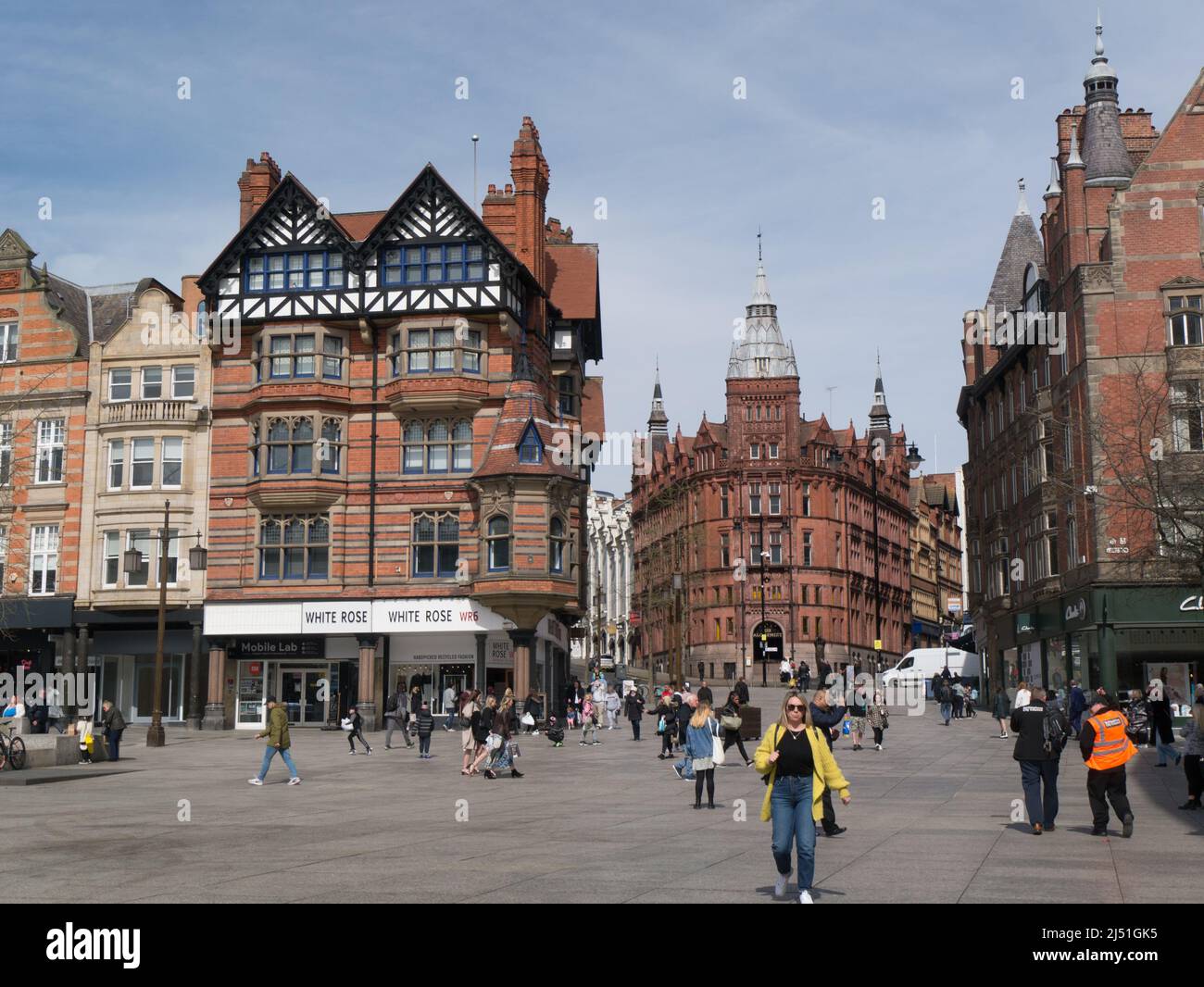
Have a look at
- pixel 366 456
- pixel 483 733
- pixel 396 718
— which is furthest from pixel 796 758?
pixel 366 456

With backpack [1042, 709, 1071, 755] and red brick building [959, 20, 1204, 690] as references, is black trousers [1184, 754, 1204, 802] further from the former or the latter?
red brick building [959, 20, 1204, 690]

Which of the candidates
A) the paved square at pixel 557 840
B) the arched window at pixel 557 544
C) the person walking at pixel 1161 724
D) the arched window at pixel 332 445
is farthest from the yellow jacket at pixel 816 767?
the arched window at pixel 332 445

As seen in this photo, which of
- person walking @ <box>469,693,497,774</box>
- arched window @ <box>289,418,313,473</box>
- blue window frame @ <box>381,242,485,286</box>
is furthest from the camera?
arched window @ <box>289,418,313,473</box>

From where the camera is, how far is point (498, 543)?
44344 millimetres

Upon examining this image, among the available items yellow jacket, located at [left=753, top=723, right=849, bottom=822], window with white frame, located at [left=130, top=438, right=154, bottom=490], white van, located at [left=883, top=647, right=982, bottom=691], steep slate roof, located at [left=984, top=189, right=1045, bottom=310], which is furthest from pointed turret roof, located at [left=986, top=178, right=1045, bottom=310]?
yellow jacket, located at [left=753, top=723, right=849, bottom=822]

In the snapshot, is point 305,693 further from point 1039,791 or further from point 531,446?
point 1039,791

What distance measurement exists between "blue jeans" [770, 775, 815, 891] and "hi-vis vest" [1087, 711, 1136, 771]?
21.2ft

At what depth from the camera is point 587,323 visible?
178 ft

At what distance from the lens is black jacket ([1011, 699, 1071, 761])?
16547 mm

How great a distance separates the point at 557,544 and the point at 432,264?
10.5 m

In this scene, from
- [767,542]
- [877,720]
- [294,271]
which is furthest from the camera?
[767,542]

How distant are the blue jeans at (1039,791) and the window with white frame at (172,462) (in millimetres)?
36682
